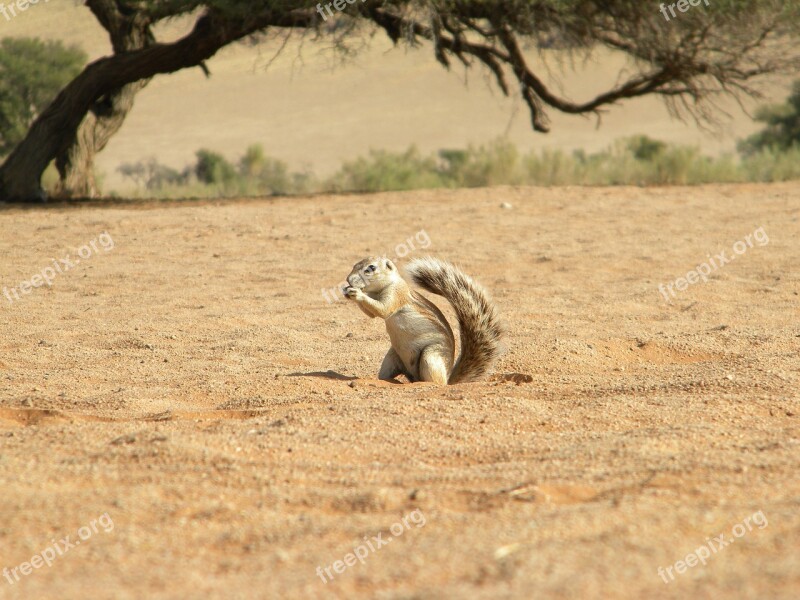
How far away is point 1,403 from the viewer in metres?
5.01

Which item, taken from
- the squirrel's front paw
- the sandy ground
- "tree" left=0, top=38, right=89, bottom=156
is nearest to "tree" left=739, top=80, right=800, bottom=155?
the sandy ground

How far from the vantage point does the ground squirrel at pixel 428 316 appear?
5.63 meters

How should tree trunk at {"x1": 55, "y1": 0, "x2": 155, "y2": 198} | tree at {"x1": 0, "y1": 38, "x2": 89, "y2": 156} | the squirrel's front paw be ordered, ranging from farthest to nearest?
tree at {"x1": 0, "y1": 38, "x2": 89, "y2": 156} < tree trunk at {"x1": 55, "y1": 0, "x2": 155, "y2": 198} < the squirrel's front paw

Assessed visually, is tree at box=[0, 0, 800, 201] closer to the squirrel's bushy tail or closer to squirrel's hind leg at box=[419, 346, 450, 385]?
the squirrel's bushy tail

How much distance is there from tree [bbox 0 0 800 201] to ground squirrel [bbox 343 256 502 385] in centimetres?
835

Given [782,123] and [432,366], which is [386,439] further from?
[782,123]

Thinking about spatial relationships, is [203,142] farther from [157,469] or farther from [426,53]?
[157,469]

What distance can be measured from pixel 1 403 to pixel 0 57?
22.8 metres

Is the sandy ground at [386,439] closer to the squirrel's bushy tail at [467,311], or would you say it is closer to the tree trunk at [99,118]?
the squirrel's bushy tail at [467,311]

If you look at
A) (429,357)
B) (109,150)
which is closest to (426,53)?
(109,150)

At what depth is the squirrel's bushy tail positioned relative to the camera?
5.61 m

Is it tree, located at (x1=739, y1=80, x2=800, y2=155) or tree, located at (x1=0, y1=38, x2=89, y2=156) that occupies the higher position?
tree, located at (x1=0, y1=38, x2=89, y2=156)

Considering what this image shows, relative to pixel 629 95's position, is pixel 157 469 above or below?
below

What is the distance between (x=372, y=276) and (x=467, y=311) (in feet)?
1.93
